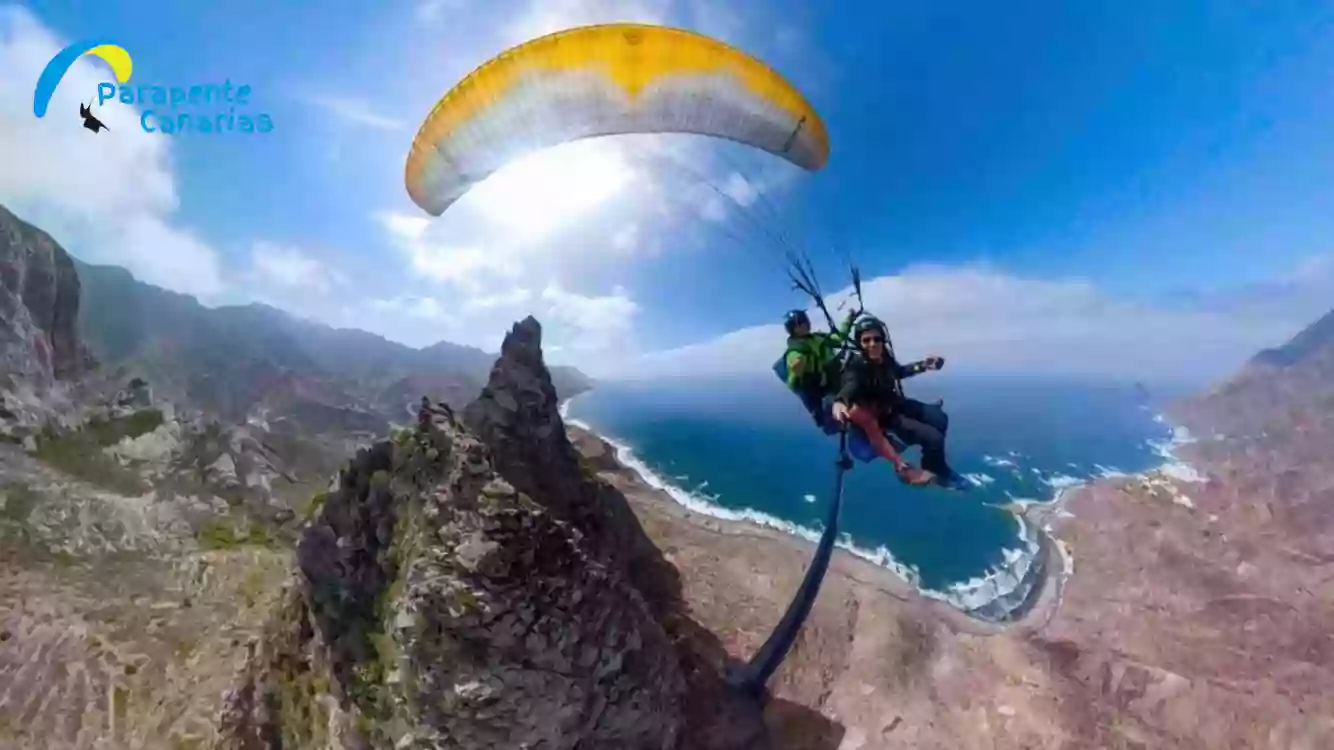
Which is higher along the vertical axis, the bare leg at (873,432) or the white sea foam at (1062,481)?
the white sea foam at (1062,481)

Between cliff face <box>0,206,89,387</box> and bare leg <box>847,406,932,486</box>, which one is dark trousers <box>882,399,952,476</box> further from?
cliff face <box>0,206,89,387</box>

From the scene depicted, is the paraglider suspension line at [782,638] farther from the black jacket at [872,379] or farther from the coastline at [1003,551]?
the coastline at [1003,551]

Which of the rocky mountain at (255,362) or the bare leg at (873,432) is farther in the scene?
the rocky mountain at (255,362)

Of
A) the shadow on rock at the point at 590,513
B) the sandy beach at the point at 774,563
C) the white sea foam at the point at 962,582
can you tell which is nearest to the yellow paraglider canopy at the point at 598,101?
the shadow on rock at the point at 590,513

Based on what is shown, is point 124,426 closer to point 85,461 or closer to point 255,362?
point 85,461

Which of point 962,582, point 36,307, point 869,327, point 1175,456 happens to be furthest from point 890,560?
point 36,307

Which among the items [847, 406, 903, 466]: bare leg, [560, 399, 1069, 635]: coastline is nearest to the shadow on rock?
[847, 406, 903, 466]: bare leg
